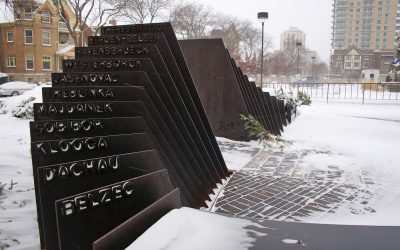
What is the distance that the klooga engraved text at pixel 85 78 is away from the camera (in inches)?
159

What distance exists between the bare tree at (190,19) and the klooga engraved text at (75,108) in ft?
130

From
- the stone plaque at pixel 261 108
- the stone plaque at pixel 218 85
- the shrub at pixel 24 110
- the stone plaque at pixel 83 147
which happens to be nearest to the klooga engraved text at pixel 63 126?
the stone plaque at pixel 83 147

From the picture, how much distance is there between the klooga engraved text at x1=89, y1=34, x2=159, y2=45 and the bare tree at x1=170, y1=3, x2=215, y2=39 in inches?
1491

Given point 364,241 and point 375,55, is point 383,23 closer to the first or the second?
point 375,55

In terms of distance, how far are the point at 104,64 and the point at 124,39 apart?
69 cm

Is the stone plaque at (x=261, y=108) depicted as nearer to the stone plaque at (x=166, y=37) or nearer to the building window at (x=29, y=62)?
the stone plaque at (x=166, y=37)

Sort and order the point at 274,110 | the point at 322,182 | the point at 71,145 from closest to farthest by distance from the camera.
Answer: the point at 71,145
the point at 322,182
the point at 274,110

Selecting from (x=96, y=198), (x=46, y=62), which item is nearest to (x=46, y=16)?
(x=46, y=62)

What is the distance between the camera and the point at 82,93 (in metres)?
3.85

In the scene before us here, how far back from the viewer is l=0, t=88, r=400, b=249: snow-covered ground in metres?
2.19

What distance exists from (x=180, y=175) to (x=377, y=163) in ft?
13.6

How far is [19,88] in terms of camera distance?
30953 millimetres

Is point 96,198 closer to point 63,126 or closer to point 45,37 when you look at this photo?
point 63,126

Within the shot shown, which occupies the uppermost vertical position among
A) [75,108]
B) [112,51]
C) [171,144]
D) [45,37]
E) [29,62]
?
[45,37]
